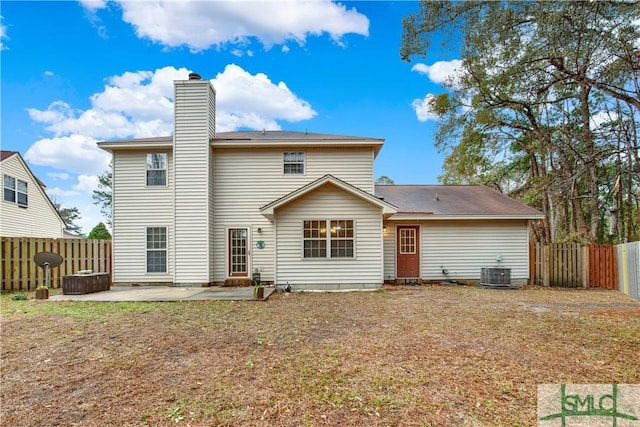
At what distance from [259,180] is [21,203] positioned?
47.0ft

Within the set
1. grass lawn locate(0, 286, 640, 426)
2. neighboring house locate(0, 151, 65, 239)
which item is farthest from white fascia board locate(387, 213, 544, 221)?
neighboring house locate(0, 151, 65, 239)

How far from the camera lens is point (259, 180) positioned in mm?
11594

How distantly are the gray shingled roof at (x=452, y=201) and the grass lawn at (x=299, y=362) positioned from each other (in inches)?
202

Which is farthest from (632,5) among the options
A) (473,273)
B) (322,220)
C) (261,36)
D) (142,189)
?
(142,189)

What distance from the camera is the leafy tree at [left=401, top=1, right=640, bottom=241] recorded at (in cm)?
927

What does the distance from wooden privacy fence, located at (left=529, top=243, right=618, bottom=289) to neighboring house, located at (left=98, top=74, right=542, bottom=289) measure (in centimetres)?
58

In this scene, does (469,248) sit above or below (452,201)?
below

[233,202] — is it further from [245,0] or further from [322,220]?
[245,0]

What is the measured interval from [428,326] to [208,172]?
8468 millimetres

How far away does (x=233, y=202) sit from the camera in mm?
11578

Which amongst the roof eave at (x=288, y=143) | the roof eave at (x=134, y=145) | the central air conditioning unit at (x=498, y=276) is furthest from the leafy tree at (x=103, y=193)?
the central air conditioning unit at (x=498, y=276)

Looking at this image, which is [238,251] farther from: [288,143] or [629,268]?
[629,268]

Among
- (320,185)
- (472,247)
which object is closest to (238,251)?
(320,185)

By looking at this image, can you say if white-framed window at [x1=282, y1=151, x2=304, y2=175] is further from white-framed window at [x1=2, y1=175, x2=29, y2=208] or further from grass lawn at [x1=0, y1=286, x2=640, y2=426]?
white-framed window at [x1=2, y1=175, x2=29, y2=208]
